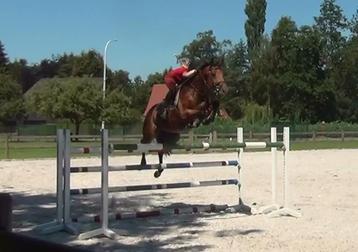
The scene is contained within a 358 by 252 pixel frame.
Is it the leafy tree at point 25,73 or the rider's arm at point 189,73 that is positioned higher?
the leafy tree at point 25,73

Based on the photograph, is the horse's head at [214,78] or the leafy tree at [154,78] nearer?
the horse's head at [214,78]

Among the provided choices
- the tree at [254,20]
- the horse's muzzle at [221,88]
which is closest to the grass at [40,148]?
the horse's muzzle at [221,88]

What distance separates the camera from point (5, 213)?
3.85 metres

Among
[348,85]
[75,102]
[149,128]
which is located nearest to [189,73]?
[149,128]

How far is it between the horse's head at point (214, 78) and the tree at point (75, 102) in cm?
5373

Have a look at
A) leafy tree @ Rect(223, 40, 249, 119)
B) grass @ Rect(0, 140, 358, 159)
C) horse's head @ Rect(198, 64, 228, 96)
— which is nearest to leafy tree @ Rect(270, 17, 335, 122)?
leafy tree @ Rect(223, 40, 249, 119)

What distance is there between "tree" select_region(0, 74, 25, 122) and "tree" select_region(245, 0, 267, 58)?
4201cm

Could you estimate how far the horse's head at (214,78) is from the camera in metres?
9.45

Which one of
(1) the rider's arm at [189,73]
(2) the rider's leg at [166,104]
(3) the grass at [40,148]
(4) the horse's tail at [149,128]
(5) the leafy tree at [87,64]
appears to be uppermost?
(5) the leafy tree at [87,64]

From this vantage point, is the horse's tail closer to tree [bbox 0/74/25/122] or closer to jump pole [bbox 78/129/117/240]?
jump pole [bbox 78/129/117/240]

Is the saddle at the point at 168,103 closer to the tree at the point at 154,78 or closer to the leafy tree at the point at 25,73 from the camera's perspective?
the tree at the point at 154,78

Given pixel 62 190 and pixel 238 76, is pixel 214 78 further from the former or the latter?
pixel 238 76

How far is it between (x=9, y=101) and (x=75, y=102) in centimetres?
1675

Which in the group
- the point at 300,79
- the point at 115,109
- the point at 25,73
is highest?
the point at 25,73
